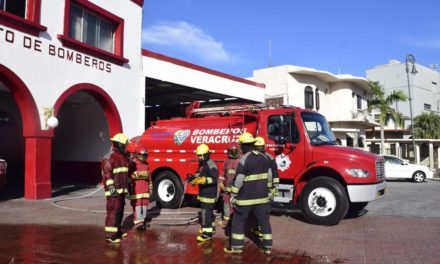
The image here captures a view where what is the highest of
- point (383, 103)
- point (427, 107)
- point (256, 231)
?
point (427, 107)

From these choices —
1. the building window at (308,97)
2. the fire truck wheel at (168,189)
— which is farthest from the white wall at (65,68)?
the building window at (308,97)

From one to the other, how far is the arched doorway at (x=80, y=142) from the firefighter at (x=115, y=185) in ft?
33.4

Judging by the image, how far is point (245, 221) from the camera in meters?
6.64

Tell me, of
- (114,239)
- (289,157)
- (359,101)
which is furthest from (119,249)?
(359,101)

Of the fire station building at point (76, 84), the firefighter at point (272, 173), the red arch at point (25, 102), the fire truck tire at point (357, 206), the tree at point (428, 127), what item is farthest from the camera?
the tree at point (428, 127)

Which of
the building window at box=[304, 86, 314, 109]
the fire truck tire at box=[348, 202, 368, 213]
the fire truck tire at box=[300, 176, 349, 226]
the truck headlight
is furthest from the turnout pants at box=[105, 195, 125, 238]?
the building window at box=[304, 86, 314, 109]

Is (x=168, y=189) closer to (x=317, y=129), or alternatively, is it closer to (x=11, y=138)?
(x=317, y=129)

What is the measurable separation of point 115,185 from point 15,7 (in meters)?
7.82

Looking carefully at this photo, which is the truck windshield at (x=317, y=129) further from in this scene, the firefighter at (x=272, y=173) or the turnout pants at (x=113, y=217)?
the turnout pants at (x=113, y=217)

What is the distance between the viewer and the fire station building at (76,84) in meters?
12.7

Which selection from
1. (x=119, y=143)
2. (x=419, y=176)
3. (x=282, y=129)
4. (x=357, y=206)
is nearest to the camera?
(x=119, y=143)

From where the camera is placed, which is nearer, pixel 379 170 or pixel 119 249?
pixel 119 249

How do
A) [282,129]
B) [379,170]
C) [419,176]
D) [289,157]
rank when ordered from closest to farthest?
[379,170] < [289,157] < [282,129] < [419,176]

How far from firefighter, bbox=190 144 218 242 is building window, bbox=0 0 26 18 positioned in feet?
25.9
